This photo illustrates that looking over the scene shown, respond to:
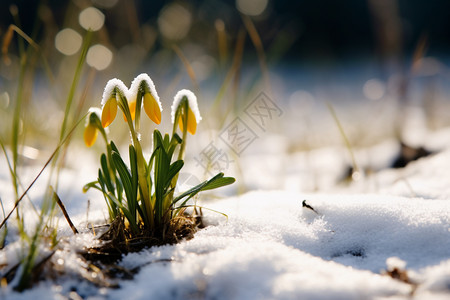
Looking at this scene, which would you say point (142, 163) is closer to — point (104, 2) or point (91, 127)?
point (91, 127)

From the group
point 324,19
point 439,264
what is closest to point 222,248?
point 439,264

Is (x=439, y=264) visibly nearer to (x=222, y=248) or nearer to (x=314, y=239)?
(x=314, y=239)

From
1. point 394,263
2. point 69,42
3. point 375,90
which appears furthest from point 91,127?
point 375,90

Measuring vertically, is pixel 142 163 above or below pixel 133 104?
below

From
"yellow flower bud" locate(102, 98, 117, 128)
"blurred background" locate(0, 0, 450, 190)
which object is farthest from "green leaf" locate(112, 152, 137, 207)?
"blurred background" locate(0, 0, 450, 190)

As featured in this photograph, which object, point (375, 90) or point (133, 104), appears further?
point (375, 90)

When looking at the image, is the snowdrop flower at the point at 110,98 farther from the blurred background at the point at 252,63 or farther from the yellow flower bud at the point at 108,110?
the blurred background at the point at 252,63

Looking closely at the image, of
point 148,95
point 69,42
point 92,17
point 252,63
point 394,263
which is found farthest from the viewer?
point 252,63
